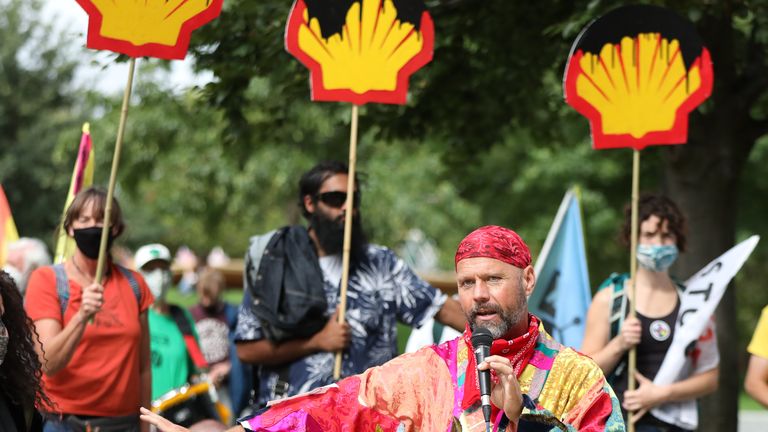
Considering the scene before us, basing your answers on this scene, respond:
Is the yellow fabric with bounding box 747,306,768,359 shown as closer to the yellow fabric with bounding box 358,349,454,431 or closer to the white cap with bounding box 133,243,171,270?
the yellow fabric with bounding box 358,349,454,431

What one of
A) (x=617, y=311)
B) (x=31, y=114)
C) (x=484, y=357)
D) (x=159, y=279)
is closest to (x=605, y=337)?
(x=617, y=311)

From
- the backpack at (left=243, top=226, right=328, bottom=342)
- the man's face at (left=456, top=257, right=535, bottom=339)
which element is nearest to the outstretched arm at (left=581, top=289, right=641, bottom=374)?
the backpack at (left=243, top=226, right=328, bottom=342)

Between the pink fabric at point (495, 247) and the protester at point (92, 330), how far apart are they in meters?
1.96

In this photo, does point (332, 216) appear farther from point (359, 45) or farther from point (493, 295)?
point (493, 295)

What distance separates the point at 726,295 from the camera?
8359 mm

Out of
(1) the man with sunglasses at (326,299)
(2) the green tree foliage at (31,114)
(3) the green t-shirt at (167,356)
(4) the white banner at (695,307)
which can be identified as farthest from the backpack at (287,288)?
(2) the green tree foliage at (31,114)

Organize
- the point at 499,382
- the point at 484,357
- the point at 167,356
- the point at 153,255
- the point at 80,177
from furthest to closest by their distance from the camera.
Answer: the point at 153,255 < the point at 167,356 < the point at 80,177 < the point at 499,382 < the point at 484,357

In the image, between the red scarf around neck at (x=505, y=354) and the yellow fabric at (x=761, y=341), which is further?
the yellow fabric at (x=761, y=341)

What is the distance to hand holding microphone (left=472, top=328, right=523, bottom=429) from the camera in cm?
336

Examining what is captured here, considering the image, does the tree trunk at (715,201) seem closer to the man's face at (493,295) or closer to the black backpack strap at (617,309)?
the black backpack strap at (617,309)

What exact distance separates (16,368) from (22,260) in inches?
182

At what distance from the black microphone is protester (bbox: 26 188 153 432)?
6.86 ft

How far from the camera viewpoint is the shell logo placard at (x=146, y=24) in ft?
16.9

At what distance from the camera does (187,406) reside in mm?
6730
